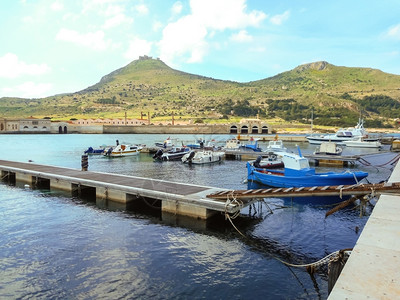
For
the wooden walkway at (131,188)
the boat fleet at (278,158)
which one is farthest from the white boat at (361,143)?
the wooden walkway at (131,188)

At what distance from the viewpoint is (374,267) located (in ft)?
20.7

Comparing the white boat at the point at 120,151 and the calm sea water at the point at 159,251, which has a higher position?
the white boat at the point at 120,151

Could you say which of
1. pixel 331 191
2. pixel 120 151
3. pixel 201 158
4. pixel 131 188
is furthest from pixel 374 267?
pixel 120 151

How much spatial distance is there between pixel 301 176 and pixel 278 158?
1681 cm

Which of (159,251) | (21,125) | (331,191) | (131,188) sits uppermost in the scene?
(21,125)

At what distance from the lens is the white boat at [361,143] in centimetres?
6950

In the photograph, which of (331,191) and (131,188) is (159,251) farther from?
(331,191)

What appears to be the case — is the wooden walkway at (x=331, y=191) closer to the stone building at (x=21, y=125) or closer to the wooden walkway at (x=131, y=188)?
the wooden walkway at (x=131, y=188)

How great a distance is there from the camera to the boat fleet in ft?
75.9

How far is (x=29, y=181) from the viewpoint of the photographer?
27578mm

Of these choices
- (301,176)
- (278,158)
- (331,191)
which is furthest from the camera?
(278,158)

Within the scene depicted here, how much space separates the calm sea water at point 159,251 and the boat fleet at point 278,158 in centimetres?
318

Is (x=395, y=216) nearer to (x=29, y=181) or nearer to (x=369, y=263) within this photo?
(x=369, y=263)

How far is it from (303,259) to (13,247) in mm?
12424
